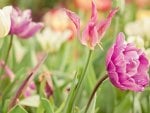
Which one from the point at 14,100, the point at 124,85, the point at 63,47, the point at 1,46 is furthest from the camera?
the point at 63,47

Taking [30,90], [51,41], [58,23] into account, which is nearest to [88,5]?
[58,23]

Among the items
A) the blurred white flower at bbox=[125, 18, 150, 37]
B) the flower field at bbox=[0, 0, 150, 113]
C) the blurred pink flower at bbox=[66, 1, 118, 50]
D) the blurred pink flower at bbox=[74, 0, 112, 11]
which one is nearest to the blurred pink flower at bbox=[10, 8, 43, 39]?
the flower field at bbox=[0, 0, 150, 113]

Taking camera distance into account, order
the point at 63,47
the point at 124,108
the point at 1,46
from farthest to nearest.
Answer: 1. the point at 63,47
2. the point at 1,46
3. the point at 124,108

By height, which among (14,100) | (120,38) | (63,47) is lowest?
(63,47)

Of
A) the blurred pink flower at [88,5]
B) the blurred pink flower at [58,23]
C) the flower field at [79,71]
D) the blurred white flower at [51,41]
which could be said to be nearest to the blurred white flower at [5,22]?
the flower field at [79,71]

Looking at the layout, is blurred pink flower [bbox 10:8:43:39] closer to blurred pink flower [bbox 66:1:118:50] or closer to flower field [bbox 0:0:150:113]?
flower field [bbox 0:0:150:113]

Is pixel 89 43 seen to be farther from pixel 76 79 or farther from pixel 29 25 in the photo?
pixel 29 25

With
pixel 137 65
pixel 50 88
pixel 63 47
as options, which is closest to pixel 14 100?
pixel 50 88
